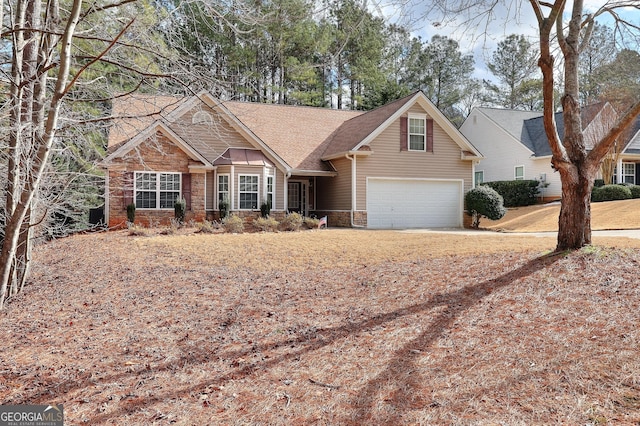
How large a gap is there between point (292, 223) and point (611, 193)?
51.1 ft

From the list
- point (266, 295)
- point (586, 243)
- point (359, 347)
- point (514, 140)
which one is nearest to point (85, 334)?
point (266, 295)

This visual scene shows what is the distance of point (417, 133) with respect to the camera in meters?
20.1

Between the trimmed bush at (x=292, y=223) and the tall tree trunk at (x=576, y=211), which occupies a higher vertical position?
the tall tree trunk at (x=576, y=211)

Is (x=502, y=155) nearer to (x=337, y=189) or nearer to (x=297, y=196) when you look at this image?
(x=337, y=189)

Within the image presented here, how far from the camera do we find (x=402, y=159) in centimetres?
1988

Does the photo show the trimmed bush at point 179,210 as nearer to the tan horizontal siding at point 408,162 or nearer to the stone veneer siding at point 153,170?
the stone veneer siding at point 153,170

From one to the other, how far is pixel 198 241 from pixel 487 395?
9830 mm

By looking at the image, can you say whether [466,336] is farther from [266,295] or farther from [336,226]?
[336,226]

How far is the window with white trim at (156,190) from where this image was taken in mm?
17172

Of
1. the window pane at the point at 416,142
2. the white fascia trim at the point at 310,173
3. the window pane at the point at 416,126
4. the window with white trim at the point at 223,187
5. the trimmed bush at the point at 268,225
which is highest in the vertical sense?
the window pane at the point at 416,126

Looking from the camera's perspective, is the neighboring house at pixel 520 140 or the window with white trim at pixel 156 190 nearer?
the window with white trim at pixel 156 190

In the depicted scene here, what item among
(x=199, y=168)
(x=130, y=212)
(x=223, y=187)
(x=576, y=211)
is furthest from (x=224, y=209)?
(x=576, y=211)

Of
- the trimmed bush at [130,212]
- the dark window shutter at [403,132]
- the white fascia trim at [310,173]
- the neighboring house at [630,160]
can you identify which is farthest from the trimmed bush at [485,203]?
the trimmed bush at [130,212]

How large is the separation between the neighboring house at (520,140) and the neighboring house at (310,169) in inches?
287
